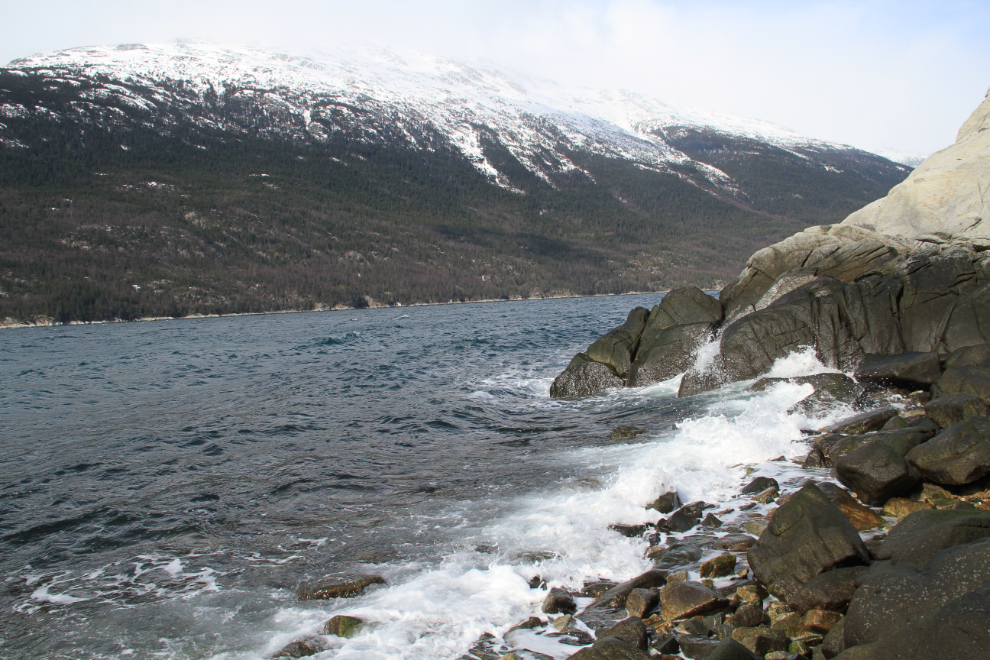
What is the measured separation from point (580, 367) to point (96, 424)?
53.9ft

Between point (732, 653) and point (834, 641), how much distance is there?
0.96m

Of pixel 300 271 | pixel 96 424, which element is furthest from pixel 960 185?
pixel 300 271

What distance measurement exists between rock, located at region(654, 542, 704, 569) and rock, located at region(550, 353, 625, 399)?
13.5m

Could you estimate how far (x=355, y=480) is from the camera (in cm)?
1238

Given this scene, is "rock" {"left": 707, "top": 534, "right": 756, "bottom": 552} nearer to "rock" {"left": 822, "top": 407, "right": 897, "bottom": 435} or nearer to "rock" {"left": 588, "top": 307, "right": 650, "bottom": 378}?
"rock" {"left": 822, "top": 407, "right": 897, "bottom": 435}

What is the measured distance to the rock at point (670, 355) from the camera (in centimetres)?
2133

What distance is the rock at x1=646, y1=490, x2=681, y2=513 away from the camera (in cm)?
916

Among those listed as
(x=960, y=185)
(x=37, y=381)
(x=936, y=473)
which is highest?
(x=960, y=185)

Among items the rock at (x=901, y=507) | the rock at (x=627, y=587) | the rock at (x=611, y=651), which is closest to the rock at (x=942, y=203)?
the rock at (x=901, y=507)

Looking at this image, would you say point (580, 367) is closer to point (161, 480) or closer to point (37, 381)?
point (161, 480)

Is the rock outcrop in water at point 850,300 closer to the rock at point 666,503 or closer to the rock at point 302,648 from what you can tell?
the rock at point 666,503

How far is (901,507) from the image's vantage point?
7.72 m

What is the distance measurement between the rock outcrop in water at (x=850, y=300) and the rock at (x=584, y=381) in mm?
38

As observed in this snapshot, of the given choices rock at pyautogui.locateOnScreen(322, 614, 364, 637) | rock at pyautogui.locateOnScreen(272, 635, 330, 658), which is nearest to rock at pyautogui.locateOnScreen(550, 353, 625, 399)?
rock at pyautogui.locateOnScreen(322, 614, 364, 637)
